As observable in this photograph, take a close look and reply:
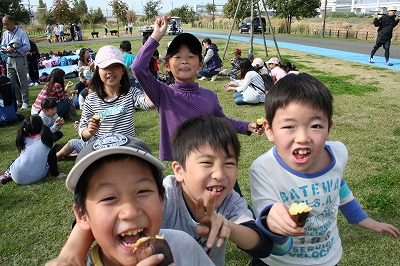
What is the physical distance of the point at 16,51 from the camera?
8.01 meters

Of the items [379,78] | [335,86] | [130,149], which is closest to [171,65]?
[130,149]

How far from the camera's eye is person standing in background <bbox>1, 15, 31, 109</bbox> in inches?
311

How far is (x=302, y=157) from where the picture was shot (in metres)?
1.62

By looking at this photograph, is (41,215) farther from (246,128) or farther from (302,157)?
(302,157)

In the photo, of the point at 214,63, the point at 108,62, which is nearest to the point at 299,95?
the point at 108,62

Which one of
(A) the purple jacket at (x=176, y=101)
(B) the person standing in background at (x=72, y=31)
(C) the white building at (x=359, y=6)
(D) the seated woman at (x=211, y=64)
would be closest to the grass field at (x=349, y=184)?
(A) the purple jacket at (x=176, y=101)

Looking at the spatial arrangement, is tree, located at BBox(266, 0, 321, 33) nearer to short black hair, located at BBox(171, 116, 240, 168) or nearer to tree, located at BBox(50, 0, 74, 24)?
tree, located at BBox(50, 0, 74, 24)

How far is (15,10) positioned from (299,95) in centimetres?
4353

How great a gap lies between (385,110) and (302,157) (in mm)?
6732

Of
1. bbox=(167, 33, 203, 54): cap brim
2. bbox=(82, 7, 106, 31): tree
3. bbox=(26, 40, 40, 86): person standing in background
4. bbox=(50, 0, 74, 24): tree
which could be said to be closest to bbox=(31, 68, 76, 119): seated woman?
bbox=(26, 40, 40, 86): person standing in background

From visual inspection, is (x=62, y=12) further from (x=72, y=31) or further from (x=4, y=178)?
(x=4, y=178)

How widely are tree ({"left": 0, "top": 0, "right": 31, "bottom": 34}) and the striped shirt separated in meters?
38.5

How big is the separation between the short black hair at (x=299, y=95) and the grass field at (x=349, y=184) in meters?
1.75

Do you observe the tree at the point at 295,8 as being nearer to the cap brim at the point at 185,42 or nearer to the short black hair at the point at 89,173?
the cap brim at the point at 185,42
